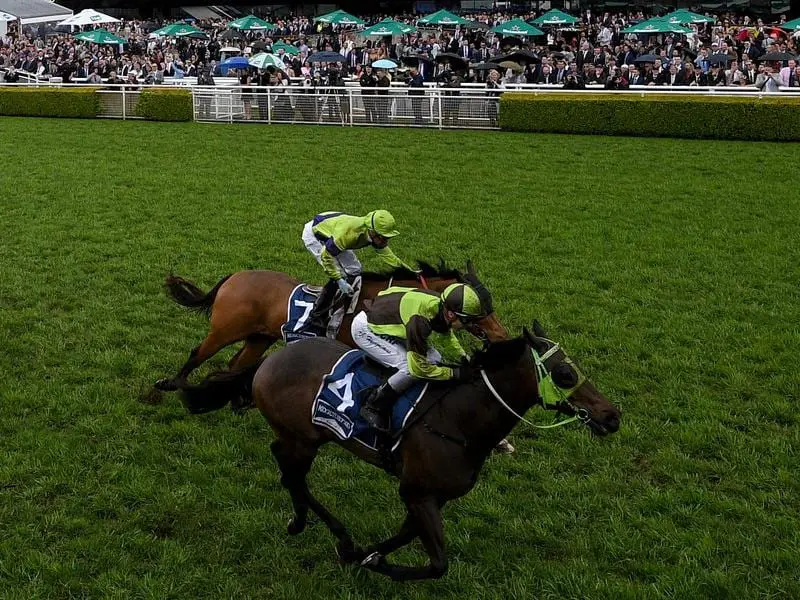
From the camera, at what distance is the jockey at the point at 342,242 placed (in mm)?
5883

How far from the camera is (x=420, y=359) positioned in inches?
170

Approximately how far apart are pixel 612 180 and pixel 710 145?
12.9 feet

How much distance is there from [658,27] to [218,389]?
23389 millimetres

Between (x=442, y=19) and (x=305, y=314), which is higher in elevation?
(x=442, y=19)

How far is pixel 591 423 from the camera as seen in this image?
4078 millimetres

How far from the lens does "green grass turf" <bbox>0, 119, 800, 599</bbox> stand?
4.48 meters

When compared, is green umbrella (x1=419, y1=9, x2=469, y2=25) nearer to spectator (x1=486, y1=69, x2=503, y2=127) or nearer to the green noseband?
spectator (x1=486, y1=69, x2=503, y2=127)

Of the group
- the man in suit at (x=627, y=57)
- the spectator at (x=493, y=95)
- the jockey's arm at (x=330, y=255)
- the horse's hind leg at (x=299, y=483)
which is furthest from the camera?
the man in suit at (x=627, y=57)

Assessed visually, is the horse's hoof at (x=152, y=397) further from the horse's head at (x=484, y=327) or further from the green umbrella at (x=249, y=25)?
the green umbrella at (x=249, y=25)

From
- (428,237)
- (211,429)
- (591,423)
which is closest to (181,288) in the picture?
(211,429)

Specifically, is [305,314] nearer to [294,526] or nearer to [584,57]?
[294,526]

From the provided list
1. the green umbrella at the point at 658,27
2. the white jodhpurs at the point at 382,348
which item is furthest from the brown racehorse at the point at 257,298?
the green umbrella at the point at 658,27

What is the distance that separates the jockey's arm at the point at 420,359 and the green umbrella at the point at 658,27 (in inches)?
902

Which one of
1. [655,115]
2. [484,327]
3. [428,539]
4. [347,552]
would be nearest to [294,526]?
[347,552]
